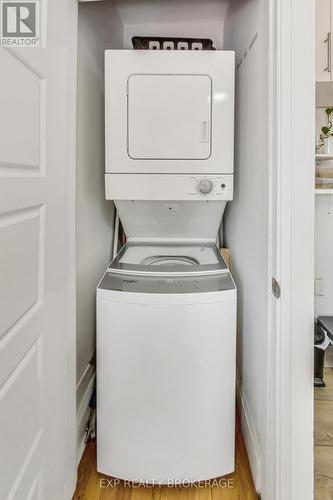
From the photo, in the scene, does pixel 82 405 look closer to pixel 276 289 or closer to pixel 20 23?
pixel 276 289

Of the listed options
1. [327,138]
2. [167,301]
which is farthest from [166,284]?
[327,138]

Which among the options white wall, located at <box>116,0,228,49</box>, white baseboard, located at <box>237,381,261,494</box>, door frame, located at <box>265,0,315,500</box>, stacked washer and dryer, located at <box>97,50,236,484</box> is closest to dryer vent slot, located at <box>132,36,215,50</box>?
stacked washer and dryer, located at <box>97,50,236,484</box>

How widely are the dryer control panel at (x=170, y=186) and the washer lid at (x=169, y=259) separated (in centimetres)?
34

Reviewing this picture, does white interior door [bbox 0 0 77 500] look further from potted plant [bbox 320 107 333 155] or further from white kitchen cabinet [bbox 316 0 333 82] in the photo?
potted plant [bbox 320 107 333 155]

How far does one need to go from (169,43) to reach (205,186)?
0.82 m

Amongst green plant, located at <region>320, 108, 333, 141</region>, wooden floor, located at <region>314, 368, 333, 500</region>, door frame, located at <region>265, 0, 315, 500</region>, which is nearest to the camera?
door frame, located at <region>265, 0, 315, 500</region>

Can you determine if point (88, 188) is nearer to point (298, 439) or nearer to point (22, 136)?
point (22, 136)

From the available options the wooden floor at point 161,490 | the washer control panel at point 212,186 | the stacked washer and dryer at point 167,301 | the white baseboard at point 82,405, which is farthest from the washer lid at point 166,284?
the wooden floor at point 161,490

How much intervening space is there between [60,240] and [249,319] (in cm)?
97

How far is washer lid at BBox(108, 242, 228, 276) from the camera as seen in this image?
1558mm

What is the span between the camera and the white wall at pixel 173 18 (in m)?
1.98

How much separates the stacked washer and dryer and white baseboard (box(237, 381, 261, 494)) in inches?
4.2

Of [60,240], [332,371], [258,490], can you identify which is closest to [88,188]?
[60,240]

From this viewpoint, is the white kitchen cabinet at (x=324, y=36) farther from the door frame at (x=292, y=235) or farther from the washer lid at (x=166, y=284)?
the washer lid at (x=166, y=284)
